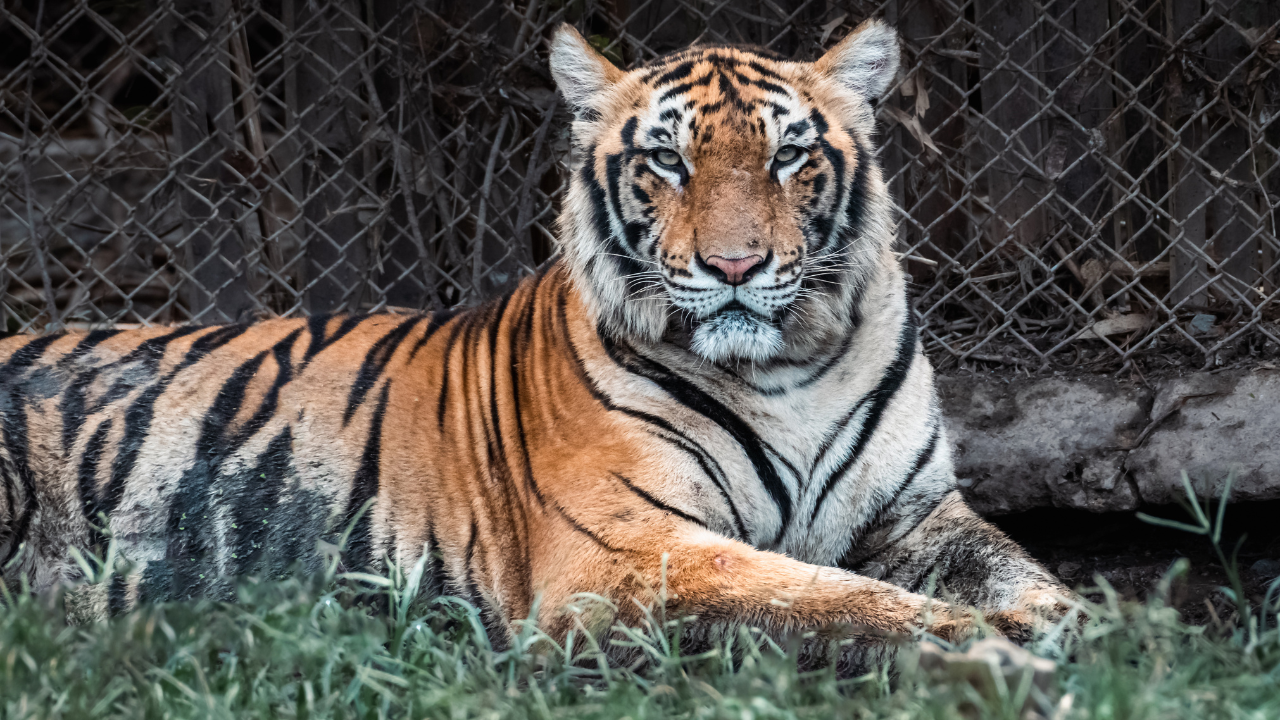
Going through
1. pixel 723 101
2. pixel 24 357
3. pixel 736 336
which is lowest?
pixel 24 357

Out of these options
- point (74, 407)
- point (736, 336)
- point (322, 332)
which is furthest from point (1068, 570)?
point (74, 407)

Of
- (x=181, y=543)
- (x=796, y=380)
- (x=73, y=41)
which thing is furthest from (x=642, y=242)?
(x=73, y=41)

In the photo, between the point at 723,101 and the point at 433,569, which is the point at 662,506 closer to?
the point at 433,569

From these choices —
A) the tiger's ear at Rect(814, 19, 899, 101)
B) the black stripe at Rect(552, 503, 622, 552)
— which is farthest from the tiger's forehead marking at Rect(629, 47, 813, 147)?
the black stripe at Rect(552, 503, 622, 552)

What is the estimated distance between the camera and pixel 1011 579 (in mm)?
2225

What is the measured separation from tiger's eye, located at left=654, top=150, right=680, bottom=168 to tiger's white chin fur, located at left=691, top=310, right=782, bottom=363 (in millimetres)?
332

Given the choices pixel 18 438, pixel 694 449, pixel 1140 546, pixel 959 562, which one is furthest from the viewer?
pixel 1140 546

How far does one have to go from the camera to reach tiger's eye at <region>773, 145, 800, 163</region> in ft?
7.45

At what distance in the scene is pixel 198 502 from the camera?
2605 mm

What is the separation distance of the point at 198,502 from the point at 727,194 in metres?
1.39

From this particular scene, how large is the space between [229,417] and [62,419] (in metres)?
0.40

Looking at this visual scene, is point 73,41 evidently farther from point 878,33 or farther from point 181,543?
point 878,33

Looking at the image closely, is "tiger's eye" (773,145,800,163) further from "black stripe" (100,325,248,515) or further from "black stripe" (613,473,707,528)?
"black stripe" (100,325,248,515)

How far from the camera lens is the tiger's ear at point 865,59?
243cm
